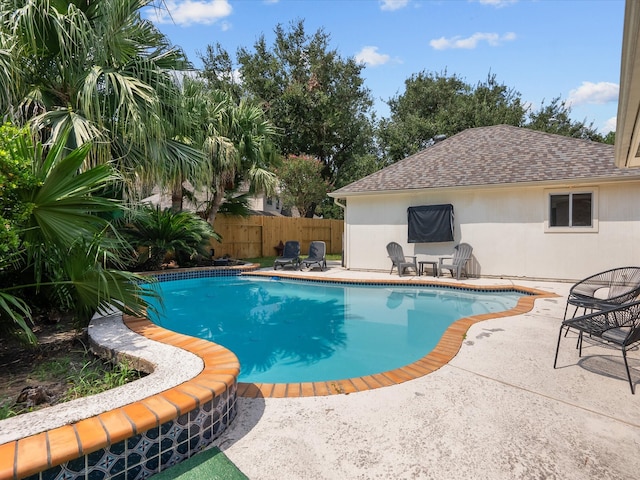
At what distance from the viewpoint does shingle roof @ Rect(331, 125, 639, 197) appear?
10.5 meters

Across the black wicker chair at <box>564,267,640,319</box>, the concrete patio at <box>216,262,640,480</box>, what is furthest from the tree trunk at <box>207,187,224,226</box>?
the black wicker chair at <box>564,267,640,319</box>

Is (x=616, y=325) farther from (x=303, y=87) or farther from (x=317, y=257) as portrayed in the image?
(x=303, y=87)

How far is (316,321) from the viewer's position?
7406 millimetres

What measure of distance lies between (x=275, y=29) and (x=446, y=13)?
1681 centimetres

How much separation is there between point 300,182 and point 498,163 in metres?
10.9

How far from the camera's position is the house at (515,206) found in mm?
9883

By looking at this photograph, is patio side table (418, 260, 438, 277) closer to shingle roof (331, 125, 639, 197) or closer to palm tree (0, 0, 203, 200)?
shingle roof (331, 125, 639, 197)

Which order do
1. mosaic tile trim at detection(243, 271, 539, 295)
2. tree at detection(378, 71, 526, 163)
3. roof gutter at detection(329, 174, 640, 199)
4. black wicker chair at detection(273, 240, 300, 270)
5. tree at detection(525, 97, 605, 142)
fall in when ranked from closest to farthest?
mosaic tile trim at detection(243, 271, 539, 295), roof gutter at detection(329, 174, 640, 199), black wicker chair at detection(273, 240, 300, 270), tree at detection(378, 71, 526, 163), tree at detection(525, 97, 605, 142)

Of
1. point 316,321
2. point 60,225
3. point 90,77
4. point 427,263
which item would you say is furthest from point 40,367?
point 427,263

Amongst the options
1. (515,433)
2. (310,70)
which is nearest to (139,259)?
(515,433)

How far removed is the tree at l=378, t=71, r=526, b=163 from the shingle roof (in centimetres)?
878

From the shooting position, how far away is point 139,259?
484 inches

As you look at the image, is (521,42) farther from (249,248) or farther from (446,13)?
→ (249,248)

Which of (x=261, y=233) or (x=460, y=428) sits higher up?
(x=261, y=233)
